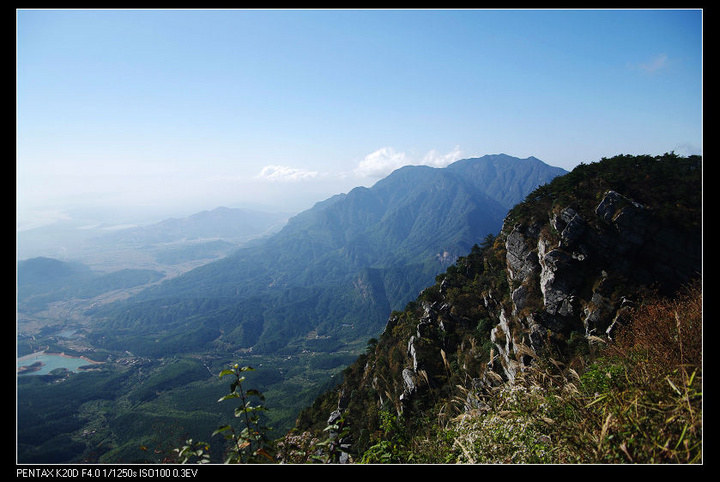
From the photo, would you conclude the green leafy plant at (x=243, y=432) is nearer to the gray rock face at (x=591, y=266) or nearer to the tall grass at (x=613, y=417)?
the tall grass at (x=613, y=417)

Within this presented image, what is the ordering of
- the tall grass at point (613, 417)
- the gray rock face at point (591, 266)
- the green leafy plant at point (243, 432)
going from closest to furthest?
the tall grass at point (613, 417) < the green leafy plant at point (243, 432) < the gray rock face at point (591, 266)

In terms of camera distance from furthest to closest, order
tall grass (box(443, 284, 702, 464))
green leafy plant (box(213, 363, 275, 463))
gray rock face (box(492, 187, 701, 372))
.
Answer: gray rock face (box(492, 187, 701, 372)), green leafy plant (box(213, 363, 275, 463)), tall grass (box(443, 284, 702, 464))

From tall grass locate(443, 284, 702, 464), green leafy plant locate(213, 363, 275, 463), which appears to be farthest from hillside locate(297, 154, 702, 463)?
green leafy plant locate(213, 363, 275, 463)

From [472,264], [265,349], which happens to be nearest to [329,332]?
[265,349]

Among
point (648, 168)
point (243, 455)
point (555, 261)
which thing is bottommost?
point (555, 261)

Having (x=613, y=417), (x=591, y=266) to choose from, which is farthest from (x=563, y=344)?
(x=613, y=417)

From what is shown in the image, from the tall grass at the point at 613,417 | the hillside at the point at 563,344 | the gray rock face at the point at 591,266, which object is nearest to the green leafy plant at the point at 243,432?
the hillside at the point at 563,344

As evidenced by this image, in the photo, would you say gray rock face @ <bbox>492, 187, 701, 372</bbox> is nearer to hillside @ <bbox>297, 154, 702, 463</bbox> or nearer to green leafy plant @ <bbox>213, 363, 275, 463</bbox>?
hillside @ <bbox>297, 154, 702, 463</bbox>

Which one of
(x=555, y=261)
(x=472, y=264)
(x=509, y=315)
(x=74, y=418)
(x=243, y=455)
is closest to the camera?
(x=243, y=455)
